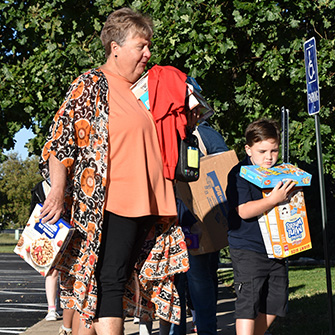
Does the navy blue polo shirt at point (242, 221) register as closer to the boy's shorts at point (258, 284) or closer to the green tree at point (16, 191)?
the boy's shorts at point (258, 284)

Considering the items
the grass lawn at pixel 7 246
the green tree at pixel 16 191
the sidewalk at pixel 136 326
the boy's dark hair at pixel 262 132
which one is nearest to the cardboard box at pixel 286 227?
the boy's dark hair at pixel 262 132

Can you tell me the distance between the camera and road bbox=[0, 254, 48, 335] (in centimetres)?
→ 797

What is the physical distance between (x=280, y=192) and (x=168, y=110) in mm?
1151

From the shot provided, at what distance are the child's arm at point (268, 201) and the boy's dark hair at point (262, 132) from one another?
39 cm

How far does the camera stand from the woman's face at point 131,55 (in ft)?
12.3

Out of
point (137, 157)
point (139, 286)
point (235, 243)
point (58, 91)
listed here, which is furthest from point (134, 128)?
point (58, 91)

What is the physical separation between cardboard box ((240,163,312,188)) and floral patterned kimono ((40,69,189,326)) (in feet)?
2.91

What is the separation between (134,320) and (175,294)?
3.68 meters

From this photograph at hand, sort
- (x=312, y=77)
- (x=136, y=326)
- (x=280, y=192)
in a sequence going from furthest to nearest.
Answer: (x=136, y=326)
(x=312, y=77)
(x=280, y=192)

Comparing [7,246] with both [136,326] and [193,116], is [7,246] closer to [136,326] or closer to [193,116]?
[136,326]

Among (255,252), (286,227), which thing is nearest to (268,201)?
(286,227)

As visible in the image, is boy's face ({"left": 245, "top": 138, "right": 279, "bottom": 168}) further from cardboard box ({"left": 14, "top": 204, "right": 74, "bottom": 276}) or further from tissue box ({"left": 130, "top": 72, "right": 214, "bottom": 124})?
cardboard box ({"left": 14, "top": 204, "right": 74, "bottom": 276})

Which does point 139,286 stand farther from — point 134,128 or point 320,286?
point 320,286

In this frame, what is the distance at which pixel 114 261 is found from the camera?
356 centimetres
